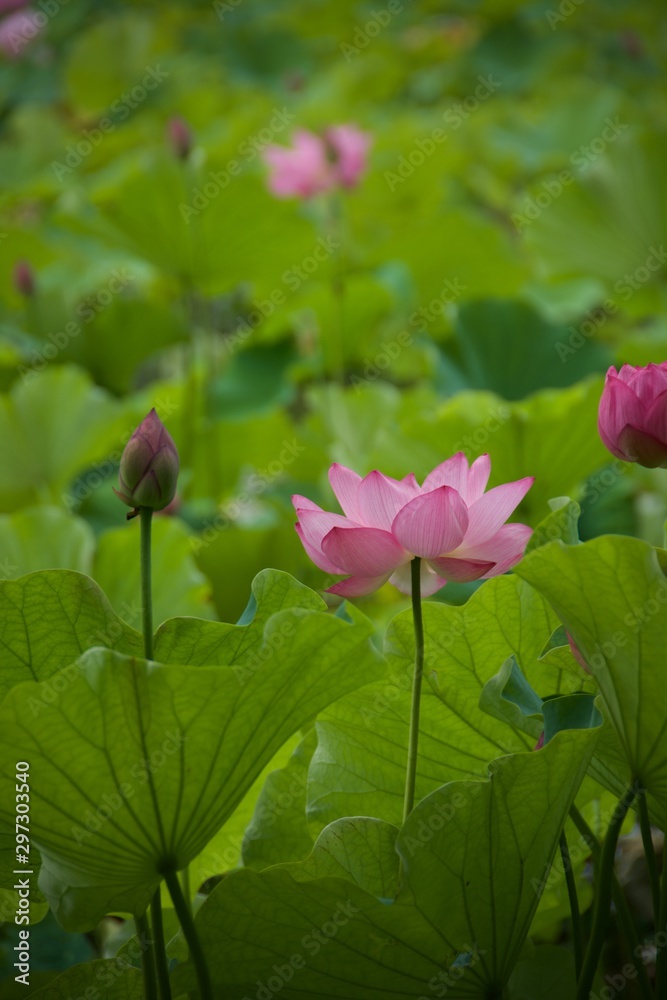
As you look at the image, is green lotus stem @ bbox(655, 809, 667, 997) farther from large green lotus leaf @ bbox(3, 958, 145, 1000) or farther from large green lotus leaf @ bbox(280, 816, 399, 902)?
large green lotus leaf @ bbox(3, 958, 145, 1000)

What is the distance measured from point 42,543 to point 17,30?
7.85 ft

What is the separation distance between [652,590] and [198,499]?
0.95m

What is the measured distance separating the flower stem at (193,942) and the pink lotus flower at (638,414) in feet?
0.79

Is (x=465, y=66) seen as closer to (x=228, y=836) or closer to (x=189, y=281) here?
(x=189, y=281)

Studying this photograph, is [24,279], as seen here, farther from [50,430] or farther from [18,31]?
[18,31]

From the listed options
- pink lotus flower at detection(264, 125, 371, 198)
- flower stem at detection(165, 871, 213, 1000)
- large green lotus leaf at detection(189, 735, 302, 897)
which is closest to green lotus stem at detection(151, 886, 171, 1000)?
flower stem at detection(165, 871, 213, 1000)

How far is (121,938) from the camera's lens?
57cm

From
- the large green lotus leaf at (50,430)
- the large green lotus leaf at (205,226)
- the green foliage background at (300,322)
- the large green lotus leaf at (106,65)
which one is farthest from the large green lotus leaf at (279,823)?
the large green lotus leaf at (106,65)

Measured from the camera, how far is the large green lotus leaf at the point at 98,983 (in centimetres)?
43

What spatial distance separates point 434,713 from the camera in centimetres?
47

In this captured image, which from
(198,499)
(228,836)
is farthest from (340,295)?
(228,836)

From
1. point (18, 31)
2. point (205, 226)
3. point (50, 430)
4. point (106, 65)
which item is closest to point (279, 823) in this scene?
point (50, 430)

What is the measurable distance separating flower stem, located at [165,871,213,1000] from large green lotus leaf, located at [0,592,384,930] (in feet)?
0.07

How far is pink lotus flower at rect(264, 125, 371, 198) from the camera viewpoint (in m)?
1.43
